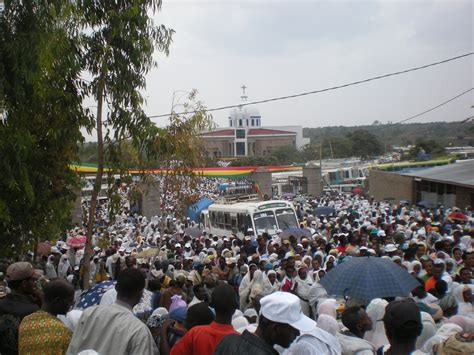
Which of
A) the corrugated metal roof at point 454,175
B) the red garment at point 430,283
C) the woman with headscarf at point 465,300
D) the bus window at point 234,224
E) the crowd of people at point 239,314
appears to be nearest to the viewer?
the crowd of people at point 239,314

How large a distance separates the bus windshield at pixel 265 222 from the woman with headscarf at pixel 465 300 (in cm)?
1171

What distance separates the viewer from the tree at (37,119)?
7.53m

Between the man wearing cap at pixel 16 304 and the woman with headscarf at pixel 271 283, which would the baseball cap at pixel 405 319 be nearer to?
the man wearing cap at pixel 16 304

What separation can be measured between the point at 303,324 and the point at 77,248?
44.5 feet

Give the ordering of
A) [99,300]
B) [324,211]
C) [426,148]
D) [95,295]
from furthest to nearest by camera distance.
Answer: [426,148] → [324,211] → [95,295] → [99,300]

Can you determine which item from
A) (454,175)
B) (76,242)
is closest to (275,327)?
(76,242)

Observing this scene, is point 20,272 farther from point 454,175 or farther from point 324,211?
point 454,175

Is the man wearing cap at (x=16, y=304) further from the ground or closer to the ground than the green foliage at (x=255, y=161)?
further from the ground

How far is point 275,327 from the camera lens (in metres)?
3.41

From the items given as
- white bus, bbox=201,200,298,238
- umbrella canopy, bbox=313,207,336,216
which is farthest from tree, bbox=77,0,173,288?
umbrella canopy, bbox=313,207,336,216

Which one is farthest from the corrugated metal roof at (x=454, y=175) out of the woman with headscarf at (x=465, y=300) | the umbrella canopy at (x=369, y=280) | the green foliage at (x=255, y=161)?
the green foliage at (x=255, y=161)

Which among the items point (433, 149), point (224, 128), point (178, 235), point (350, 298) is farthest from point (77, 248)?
point (224, 128)

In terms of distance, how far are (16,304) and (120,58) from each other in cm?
508

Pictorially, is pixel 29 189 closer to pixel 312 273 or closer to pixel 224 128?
pixel 312 273
